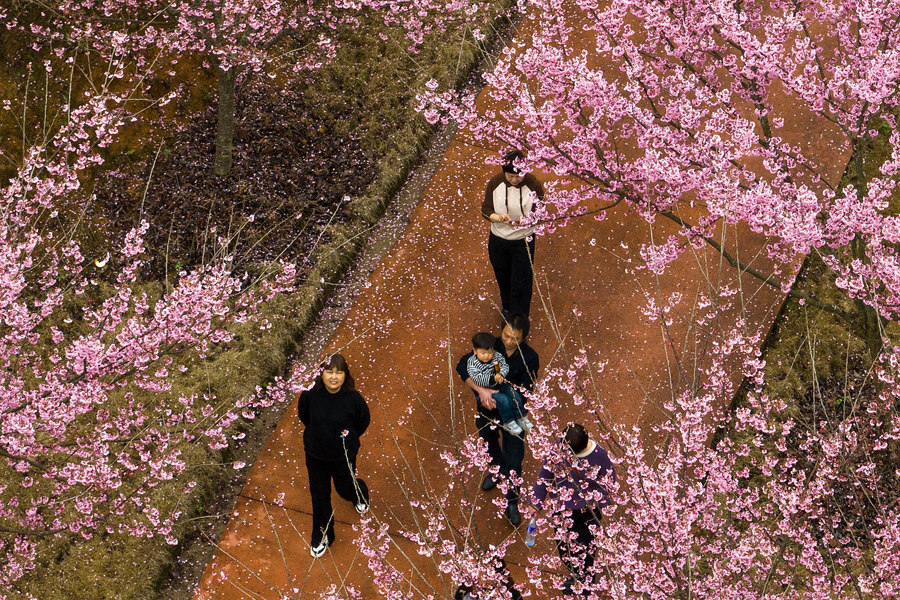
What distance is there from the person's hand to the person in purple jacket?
73 centimetres

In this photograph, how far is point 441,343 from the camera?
817cm

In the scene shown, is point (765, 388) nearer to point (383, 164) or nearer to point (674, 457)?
point (674, 457)

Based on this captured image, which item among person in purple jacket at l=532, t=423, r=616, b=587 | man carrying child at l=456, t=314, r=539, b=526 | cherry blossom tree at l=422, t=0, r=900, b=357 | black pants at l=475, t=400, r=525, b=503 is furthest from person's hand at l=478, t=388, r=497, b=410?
cherry blossom tree at l=422, t=0, r=900, b=357

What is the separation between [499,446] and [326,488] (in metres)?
1.60

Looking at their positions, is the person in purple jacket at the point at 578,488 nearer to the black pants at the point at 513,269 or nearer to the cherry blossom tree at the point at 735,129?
the cherry blossom tree at the point at 735,129

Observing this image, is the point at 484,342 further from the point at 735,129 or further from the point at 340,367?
the point at 735,129

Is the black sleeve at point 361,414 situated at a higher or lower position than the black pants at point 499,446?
higher

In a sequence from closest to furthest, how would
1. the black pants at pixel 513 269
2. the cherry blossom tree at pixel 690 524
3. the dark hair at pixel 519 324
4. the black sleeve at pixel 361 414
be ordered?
the cherry blossom tree at pixel 690 524
the black sleeve at pixel 361 414
the dark hair at pixel 519 324
the black pants at pixel 513 269

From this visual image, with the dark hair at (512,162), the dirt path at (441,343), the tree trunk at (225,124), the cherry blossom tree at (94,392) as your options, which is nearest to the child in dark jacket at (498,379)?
the dirt path at (441,343)

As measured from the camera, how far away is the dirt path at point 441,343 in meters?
7.05

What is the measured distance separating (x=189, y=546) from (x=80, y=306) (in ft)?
10.6

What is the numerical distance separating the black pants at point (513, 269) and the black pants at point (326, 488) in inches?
90.7

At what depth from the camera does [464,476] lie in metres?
7.36

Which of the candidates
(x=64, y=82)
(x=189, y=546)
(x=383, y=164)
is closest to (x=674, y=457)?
(x=189, y=546)
